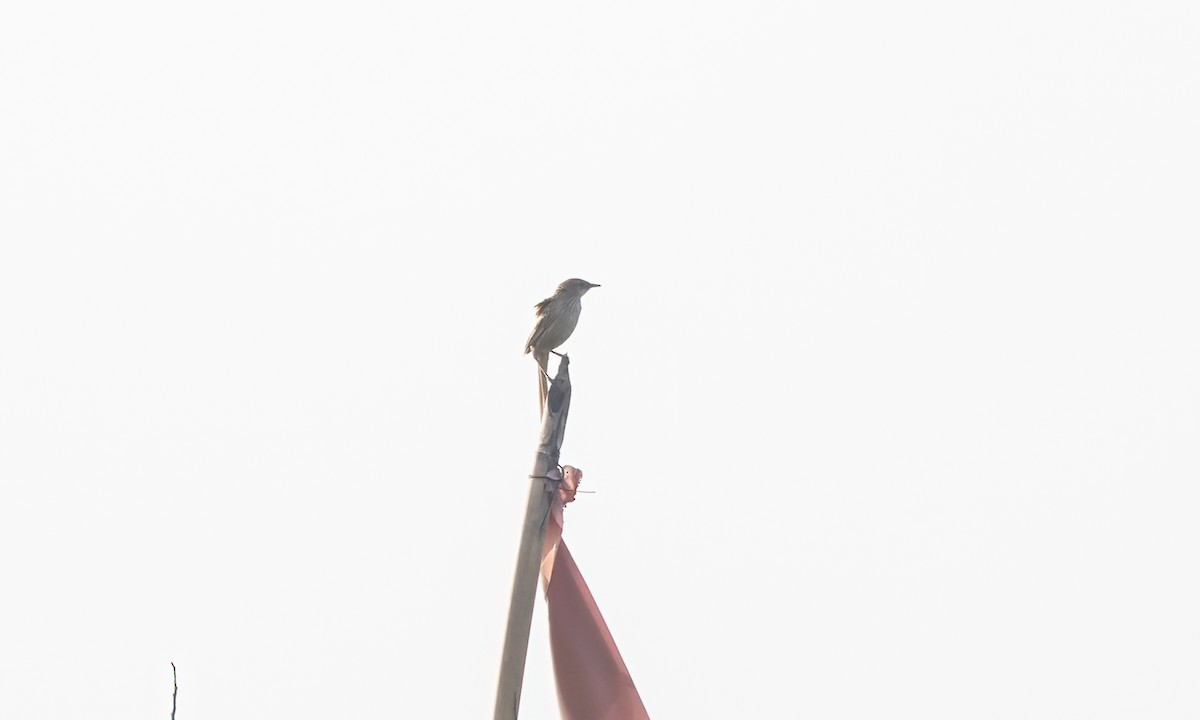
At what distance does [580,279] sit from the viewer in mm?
11031

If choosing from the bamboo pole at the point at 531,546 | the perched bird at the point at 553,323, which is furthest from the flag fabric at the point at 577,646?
the perched bird at the point at 553,323

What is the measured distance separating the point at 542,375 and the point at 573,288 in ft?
2.02

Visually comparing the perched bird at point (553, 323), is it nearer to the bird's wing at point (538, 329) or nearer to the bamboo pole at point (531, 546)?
the bird's wing at point (538, 329)

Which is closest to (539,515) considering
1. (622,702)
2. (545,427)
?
(545,427)

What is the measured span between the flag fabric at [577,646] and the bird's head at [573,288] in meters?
1.14

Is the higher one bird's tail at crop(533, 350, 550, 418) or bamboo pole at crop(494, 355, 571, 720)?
bird's tail at crop(533, 350, 550, 418)

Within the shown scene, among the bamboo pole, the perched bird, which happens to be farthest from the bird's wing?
the bamboo pole

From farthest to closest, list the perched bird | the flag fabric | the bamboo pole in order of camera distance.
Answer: the perched bird
the flag fabric
the bamboo pole

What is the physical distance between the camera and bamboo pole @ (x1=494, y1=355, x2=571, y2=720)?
32.2ft

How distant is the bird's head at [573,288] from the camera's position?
35.9 ft

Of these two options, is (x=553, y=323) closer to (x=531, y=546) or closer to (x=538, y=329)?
(x=538, y=329)

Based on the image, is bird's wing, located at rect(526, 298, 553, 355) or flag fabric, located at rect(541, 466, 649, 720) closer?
flag fabric, located at rect(541, 466, 649, 720)

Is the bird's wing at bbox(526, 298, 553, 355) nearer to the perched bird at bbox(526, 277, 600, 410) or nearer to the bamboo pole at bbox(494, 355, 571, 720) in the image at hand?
the perched bird at bbox(526, 277, 600, 410)

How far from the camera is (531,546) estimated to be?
10.1m
